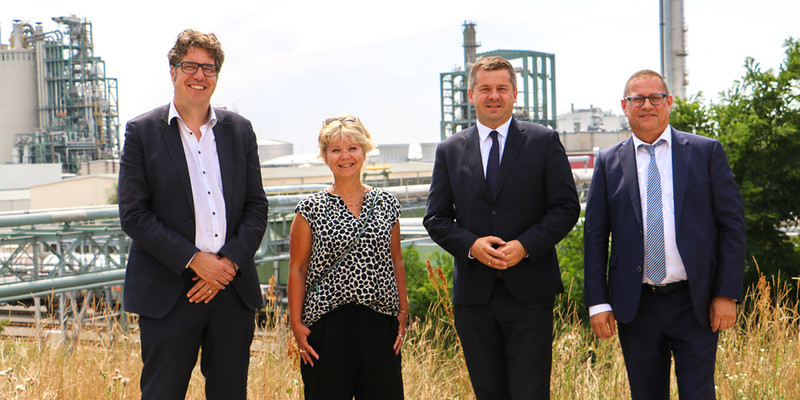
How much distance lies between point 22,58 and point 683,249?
216 feet

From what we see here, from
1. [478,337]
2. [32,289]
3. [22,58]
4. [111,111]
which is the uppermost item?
[22,58]

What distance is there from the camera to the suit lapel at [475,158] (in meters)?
3.13

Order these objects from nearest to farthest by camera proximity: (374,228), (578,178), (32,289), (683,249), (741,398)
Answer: (683,249), (374,228), (741,398), (32,289), (578,178)

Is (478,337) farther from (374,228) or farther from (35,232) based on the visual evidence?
(35,232)

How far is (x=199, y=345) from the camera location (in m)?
2.97

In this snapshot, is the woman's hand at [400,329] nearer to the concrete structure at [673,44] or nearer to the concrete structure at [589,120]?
the concrete structure at [673,44]

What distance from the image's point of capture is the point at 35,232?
10.4m

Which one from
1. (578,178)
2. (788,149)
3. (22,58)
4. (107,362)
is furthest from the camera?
(22,58)

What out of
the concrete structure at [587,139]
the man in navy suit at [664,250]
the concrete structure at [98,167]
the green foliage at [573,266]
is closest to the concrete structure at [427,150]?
the concrete structure at [587,139]

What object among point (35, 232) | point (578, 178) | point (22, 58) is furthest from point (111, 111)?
point (35, 232)

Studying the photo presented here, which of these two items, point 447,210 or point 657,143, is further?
point 447,210

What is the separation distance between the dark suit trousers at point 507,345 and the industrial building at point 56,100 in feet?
199

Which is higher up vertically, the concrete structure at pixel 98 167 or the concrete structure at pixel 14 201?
the concrete structure at pixel 98 167

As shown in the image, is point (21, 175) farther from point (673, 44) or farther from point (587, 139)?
point (673, 44)
